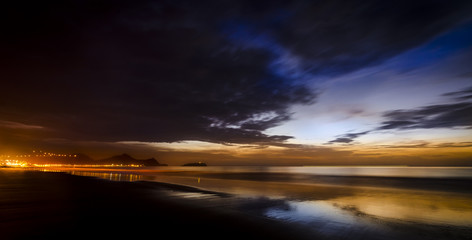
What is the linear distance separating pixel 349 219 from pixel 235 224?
755 centimetres

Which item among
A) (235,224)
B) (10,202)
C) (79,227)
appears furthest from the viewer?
(10,202)

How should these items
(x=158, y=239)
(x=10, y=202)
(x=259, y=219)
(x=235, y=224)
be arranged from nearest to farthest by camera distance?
(x=158, y=239) < (x=235, y=224) < (x=259, y=219) < (x=10, y=202)

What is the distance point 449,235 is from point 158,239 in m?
14.3

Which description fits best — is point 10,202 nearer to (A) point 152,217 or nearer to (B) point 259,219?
(A) point 152,217

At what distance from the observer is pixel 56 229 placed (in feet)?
29.8

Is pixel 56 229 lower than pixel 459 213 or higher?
higher

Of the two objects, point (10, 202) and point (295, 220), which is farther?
point (10, 202)

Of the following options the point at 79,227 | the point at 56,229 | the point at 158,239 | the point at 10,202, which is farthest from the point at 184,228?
the point at 10,202

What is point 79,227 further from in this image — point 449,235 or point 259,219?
point 449,235

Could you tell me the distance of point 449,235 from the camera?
11.9 meters

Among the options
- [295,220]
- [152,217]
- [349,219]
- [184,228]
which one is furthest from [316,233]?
[152,217]

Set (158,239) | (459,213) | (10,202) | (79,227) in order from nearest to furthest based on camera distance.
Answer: (158,239)
(79,227)
(10,202)
(459,213)

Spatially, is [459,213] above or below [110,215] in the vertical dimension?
below

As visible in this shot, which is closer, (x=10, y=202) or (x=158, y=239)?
(x=158, y=239)
